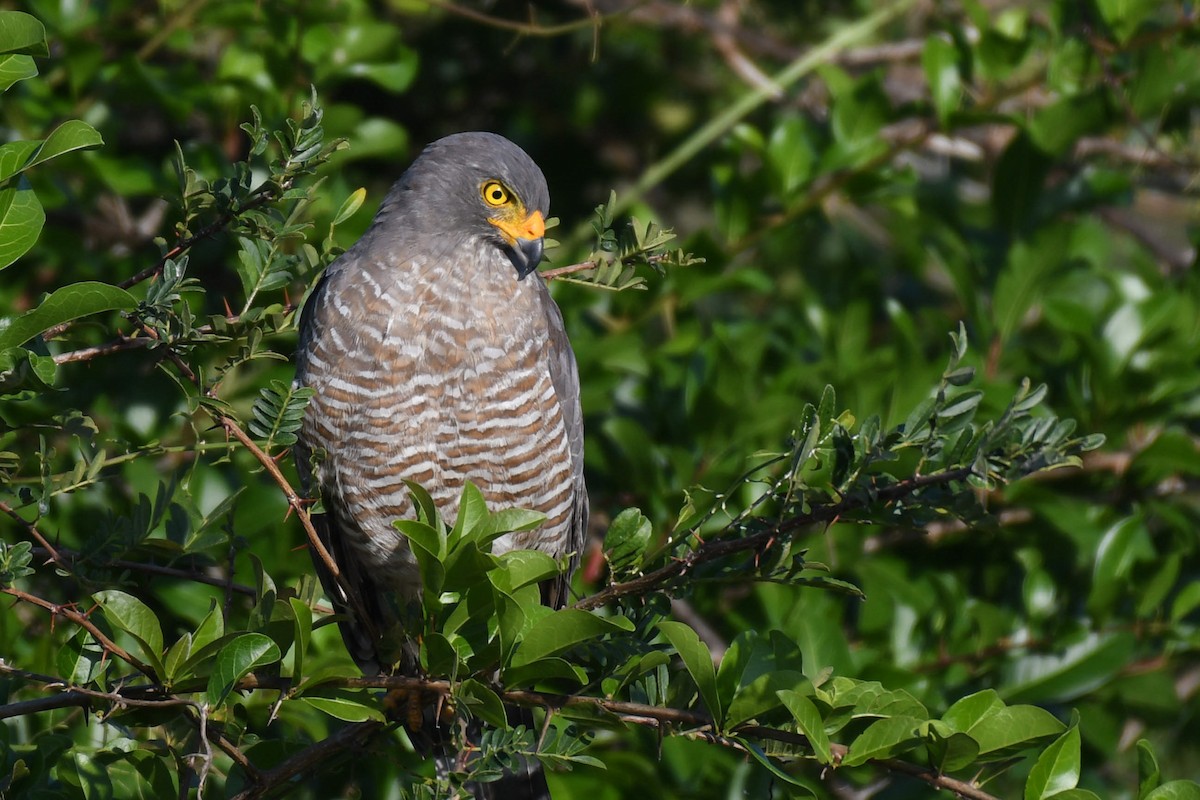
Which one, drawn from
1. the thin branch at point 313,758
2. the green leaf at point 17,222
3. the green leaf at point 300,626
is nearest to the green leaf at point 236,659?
the green leaf at point 300,626

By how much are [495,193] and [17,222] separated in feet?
4.03

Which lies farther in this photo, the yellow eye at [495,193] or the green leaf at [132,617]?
the yellow eye at [495,193]

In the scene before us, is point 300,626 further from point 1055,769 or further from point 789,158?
point 789,158

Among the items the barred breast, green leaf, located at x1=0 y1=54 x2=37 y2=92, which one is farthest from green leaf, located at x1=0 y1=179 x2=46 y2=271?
the barred breast

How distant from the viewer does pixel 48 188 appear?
3.48 metres

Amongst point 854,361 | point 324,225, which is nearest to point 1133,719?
point 854,361

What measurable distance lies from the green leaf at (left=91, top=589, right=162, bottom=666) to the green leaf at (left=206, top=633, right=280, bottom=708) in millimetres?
116

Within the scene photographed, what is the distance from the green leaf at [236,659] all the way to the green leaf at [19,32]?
105 centimetres

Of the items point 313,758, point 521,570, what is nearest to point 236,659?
point 313,758

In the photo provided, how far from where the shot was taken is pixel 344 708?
2176 mm

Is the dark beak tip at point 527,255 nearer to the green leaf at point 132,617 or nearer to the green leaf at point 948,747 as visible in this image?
the green leaf at point 132,617

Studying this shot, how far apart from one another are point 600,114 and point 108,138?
2182 millimetres

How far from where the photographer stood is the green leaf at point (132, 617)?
6.62ft

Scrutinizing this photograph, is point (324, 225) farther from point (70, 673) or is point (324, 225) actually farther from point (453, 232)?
point (70, 673)
